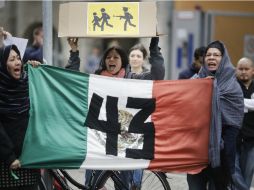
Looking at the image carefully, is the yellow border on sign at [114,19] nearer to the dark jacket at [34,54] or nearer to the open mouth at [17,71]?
the open mouth at [17,71]

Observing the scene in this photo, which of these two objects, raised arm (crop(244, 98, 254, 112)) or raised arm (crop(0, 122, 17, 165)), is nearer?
raised arm (crop(0, 122, 17, 165))

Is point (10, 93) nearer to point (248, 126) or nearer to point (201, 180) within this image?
point (201, 180)

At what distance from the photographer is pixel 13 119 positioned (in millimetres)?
5668

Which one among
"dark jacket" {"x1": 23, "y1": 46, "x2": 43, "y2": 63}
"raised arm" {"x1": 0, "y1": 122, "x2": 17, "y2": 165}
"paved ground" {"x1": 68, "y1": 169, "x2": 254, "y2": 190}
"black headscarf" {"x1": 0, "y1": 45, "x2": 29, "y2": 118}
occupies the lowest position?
"paved ground" {"x1": 68, "y1": 169, "x2": 254, "y2": 190}

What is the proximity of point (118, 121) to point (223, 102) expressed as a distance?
3.04ft

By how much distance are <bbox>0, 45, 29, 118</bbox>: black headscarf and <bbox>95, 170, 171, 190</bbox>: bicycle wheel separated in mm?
1130

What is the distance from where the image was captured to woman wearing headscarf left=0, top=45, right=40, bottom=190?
557 centimetres

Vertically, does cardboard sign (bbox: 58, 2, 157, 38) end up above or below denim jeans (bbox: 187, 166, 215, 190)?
above

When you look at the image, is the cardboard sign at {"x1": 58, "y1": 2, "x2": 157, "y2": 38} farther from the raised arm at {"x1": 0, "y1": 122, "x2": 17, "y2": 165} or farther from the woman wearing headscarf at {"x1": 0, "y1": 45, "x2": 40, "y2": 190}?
the raised arm at {"x1": 0, "y1": 122, "x2": 17, "y2": 165}

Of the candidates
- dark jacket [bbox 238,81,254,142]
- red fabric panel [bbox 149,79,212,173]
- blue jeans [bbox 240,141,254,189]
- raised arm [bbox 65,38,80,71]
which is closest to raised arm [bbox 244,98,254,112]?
dark jacket [bbox 238,81,254,142]

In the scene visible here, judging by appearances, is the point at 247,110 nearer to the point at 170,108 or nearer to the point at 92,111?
the point at 170,108

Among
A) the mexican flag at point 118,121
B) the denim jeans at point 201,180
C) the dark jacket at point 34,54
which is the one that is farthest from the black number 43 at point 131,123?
the dark jacket at point 34,54

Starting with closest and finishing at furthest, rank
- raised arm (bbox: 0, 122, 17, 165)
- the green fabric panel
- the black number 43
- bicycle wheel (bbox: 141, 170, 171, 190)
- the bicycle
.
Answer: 1. raised arm (bbox: 0, 122, 17, 165)
2. the green fabric panel
3. the black number 43
4. the bicycle
5. bicycle wheel (bbox: 141, 170, 171, 190)

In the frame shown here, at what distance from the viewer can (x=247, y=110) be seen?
720 cm
